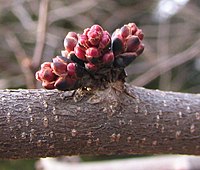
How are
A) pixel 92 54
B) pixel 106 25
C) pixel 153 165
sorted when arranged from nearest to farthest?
1. pixel 92 54
2. pixel 153 165
3. pixel 106 25

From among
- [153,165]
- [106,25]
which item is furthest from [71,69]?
[106,25]

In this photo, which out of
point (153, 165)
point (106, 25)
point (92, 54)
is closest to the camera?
point (92, 54)

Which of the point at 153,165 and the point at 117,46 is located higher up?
the point at 153,165

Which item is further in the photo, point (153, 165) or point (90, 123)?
point (153, 165)

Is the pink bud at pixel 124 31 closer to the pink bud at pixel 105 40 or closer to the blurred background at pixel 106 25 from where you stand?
the pink bud at pixel 105 40

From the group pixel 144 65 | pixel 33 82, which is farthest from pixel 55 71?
pixel 144 65

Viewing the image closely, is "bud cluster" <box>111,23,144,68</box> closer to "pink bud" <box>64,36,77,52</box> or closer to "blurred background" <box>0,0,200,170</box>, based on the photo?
"pink bud" <box>64,36,77,52</box>

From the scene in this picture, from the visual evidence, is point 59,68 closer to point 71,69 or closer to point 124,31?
point 71,69
